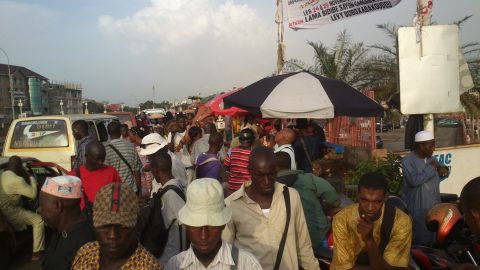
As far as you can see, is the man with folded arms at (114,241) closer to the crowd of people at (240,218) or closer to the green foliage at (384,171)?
the crowd of people at (240,218)

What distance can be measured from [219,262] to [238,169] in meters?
2.84

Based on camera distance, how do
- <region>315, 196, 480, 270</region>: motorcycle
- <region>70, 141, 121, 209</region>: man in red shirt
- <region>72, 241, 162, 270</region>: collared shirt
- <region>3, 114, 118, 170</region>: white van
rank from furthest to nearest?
<region>3, 114, 118, 170</region>: white van → <region>70, 141, 121, 209</region>: man in red shirt → <region>315, 196, 480, 270</region>: motorcycle → <region>72, 241, 162, 270</region>: collared shirt

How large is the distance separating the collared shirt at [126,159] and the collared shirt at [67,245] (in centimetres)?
275

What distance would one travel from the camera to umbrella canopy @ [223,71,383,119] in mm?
5449

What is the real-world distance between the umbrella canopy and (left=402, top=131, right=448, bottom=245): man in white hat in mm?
1141

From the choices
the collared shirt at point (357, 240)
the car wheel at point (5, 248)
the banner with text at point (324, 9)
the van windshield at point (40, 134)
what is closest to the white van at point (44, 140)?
the van windshield at point (40, 134)

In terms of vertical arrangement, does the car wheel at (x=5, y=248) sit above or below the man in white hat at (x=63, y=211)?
below

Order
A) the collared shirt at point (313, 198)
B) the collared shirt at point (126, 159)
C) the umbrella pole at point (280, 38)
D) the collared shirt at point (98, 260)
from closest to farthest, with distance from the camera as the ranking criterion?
1. the collared shirt at point (98, 260)
2. the collared shirt at point (313, 198)
3. the collared shirt at point (126, 159)
4. the umbrella pole at point (280, 38)

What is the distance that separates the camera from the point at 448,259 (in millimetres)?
3598

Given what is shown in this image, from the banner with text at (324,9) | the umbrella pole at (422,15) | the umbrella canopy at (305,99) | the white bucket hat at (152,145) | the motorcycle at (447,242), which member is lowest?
the motorcycle at (447,242)

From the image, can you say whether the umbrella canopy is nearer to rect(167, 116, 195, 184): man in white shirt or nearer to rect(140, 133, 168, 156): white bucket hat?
rect(140, 133, 168, 156): white bucket hat

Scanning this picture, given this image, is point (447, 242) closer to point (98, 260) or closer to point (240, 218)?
point (240, 218)

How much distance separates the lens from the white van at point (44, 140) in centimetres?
843

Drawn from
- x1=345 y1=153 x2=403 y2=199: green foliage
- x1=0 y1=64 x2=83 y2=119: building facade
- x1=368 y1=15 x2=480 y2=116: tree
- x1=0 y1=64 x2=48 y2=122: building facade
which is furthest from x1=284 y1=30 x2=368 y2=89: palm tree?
x1=0 y1=64 x2=48 y2=122: building facade
